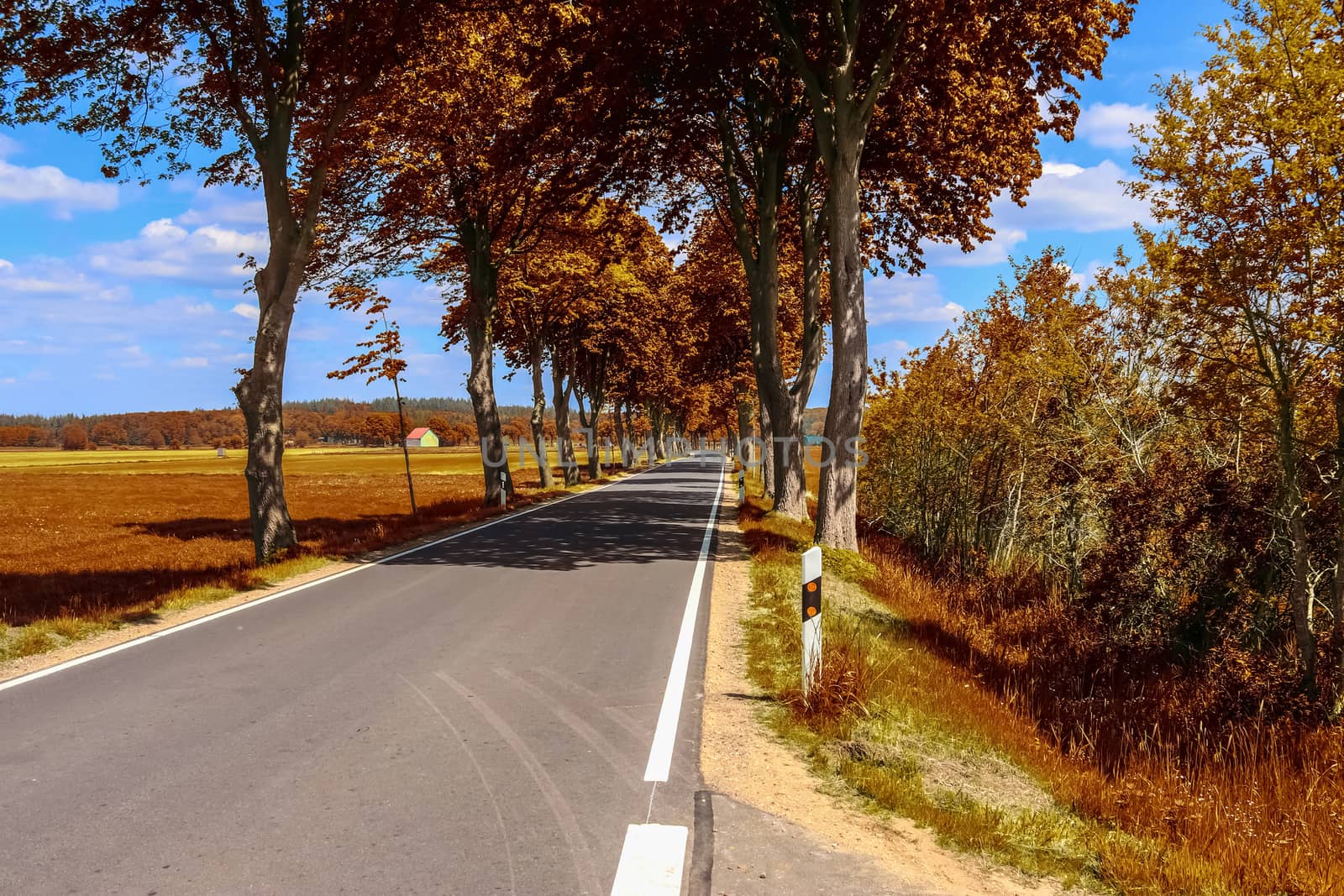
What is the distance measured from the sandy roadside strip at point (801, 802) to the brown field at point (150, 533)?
21.7 ft

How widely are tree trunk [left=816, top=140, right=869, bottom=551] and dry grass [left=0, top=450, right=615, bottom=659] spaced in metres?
8.11

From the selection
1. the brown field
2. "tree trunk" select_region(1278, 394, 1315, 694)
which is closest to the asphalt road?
the brown field

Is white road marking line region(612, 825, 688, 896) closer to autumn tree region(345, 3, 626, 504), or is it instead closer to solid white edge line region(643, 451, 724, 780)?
solid white edge line region(643, 451, 724, 780)

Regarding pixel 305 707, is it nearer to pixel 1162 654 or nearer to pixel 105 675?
pixel 105 675

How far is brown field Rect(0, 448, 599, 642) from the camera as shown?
37.4 ft

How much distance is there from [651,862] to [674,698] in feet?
8.04

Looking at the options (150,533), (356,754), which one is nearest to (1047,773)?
(356,754)

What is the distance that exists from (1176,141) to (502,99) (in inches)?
611

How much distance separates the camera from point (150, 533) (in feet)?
74.6

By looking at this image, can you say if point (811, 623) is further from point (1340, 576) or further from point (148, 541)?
point (148, 541)

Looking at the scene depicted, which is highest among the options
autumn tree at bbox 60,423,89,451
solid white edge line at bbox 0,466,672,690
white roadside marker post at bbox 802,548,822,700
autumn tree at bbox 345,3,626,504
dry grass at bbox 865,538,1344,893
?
autumn tree at bbox 345,3,626,504

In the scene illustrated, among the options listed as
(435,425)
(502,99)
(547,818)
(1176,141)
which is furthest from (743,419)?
(435,425)

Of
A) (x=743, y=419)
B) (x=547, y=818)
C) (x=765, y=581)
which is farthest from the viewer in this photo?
(x=743, y=419)

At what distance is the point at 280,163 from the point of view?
13570 millimetres
